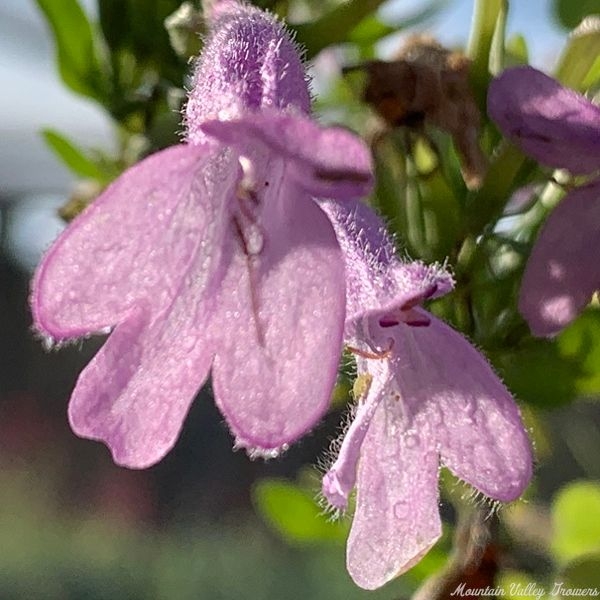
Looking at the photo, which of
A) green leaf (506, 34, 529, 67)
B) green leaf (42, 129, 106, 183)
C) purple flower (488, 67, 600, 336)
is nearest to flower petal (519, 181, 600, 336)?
purple flower (488, 67, 600, 336)

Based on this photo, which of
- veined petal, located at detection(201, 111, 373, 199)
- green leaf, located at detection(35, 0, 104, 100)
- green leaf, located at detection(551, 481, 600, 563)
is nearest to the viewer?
veined petal, located at detection(201, 111, 373, 199)

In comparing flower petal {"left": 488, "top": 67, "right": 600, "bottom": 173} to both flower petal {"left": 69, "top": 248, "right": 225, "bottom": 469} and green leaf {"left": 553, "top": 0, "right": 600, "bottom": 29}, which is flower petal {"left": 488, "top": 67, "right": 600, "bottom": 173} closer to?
flower petal {"left": 69, "top": 248, "right": 225, "bottom": 469}

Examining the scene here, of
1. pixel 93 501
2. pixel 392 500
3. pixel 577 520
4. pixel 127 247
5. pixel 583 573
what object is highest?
pixel 127 247

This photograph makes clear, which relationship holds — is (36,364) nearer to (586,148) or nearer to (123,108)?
(123,108)

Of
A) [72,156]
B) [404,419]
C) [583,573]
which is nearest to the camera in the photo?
[404,419]

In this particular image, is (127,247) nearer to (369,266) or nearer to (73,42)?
(369,266)

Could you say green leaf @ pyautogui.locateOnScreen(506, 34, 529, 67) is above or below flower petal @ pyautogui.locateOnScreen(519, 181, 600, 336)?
below

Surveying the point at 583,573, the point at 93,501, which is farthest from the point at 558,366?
the point at 93,501
